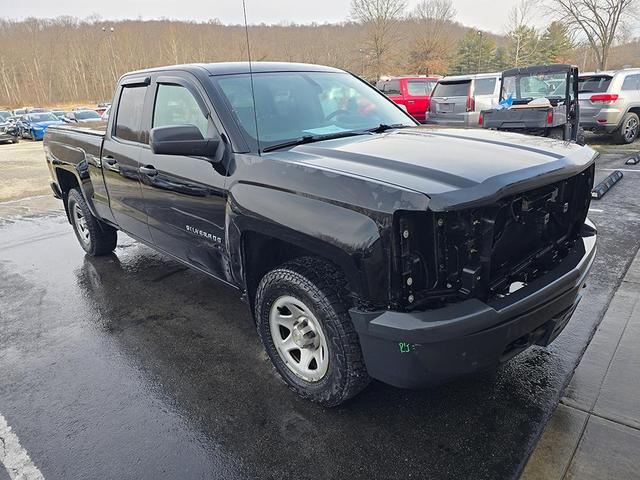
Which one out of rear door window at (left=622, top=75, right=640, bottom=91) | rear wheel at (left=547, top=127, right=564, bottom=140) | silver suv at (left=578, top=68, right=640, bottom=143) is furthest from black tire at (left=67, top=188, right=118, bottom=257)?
rear door window at (left=622, top=75, right=640, bottom=91)

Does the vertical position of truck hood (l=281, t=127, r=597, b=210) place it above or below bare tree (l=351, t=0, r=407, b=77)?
below

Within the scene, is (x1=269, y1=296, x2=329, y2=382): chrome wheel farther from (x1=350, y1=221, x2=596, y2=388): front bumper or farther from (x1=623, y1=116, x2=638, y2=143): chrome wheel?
(x1=623, y1=116, x2=638, y2=143): chrome wheel

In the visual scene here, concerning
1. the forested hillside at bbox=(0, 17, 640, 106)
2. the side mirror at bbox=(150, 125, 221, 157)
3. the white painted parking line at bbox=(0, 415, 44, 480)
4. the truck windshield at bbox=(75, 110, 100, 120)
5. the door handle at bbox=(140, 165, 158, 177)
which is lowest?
the white painted parking line at bbox=(0, 415, 44, 480)

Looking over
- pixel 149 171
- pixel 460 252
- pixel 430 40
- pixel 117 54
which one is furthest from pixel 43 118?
pixel 117 54

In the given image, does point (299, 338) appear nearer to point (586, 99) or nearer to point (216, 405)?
point (216, 405)

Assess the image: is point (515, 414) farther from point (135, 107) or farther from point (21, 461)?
point (135, 107)

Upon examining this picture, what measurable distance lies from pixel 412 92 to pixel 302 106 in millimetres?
14183

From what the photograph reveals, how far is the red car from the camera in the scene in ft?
52.7

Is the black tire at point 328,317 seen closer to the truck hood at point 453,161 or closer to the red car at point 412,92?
the truck hood at point 453,161

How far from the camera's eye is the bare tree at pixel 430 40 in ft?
159

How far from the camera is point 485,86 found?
517 inches

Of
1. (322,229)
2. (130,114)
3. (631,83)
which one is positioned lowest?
(322,229)

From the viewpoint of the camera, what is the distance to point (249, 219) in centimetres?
260

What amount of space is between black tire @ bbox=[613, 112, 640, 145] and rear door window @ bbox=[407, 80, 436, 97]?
672 centimetres
